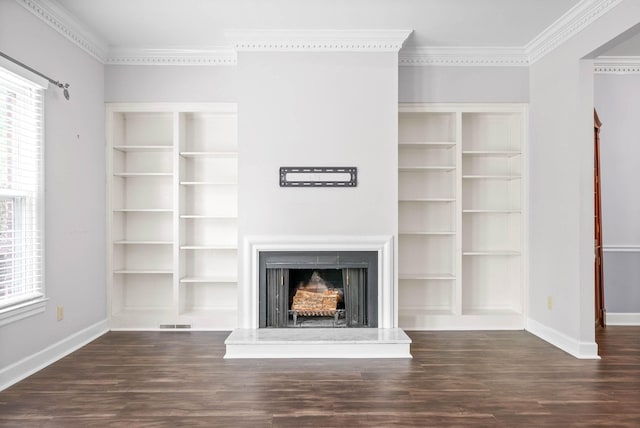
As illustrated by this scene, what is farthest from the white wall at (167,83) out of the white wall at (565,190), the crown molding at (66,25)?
the white wall at (565,190)

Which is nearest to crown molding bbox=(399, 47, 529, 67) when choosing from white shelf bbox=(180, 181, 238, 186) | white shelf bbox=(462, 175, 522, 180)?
white shelf bbox=(462, 175, 522, 180)

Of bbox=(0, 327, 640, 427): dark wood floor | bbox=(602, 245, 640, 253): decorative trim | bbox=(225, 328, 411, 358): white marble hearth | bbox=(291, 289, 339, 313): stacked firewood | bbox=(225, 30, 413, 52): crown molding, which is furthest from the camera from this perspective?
bbox=(602, 245, 640, 253): decorative trim

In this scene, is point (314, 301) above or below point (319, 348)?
above

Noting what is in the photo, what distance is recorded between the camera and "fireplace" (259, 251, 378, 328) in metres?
4.07

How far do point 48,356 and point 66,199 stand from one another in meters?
1.25

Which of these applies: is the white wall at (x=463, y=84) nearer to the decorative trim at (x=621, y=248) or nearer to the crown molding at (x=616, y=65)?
the crown molding at (x=616, y=65)

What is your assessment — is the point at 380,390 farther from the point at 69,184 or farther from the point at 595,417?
the point at 69,184

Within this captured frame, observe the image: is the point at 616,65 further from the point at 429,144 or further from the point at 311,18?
the point at 311,18

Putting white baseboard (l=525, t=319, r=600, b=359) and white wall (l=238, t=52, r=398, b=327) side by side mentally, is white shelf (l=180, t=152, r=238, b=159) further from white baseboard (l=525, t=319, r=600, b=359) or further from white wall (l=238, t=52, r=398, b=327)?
white baseboard (l=525, t=319, r=600, b=359)

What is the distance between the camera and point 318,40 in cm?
406

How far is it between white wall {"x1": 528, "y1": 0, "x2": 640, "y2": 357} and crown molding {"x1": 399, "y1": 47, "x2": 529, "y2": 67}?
0.71ft

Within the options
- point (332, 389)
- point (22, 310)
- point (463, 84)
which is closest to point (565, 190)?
point (463, 84)

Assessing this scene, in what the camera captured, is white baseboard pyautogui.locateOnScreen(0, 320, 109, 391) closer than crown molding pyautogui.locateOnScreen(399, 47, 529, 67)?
Yes

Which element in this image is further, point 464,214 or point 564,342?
point 464,214
